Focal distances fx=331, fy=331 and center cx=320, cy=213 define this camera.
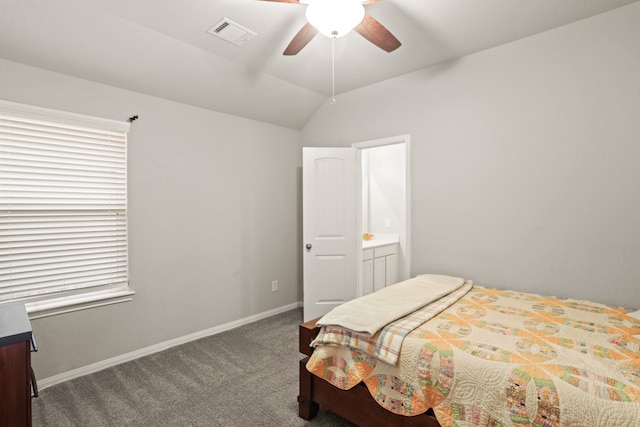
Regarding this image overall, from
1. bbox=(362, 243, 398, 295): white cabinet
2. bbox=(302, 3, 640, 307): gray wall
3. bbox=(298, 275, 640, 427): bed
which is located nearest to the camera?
bbox=(298, 275, 640, 427): bed

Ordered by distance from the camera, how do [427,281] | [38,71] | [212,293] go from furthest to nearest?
[212,293] → [427,281] → [38,71]

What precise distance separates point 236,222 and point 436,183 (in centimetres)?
213

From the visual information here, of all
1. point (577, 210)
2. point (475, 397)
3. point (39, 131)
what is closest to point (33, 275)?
point (39, 131)

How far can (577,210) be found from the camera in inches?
94.8

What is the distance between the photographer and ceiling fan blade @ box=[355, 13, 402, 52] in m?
1.85

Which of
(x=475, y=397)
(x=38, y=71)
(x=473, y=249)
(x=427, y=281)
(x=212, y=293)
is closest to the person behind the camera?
(x=475, y=397)

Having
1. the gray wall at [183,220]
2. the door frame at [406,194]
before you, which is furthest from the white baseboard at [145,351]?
the door frame at [406,194]

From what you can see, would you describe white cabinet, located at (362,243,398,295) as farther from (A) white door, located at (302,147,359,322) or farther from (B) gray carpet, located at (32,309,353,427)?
(B) gray carpet, located at (32,309,353,427)

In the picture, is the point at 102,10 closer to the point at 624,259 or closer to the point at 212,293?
the point at 212,293

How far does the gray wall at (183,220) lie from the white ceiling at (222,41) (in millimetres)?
206

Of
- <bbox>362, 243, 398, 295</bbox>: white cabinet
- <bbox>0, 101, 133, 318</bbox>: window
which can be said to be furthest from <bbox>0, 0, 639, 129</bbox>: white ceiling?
<bbox>362, 243, 398, 295</bbox>: white cabinet

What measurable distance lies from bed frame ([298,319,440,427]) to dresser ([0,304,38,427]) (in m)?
1.32

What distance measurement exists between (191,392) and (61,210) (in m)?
1.68

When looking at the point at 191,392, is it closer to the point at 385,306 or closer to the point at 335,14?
the point at 385,306
